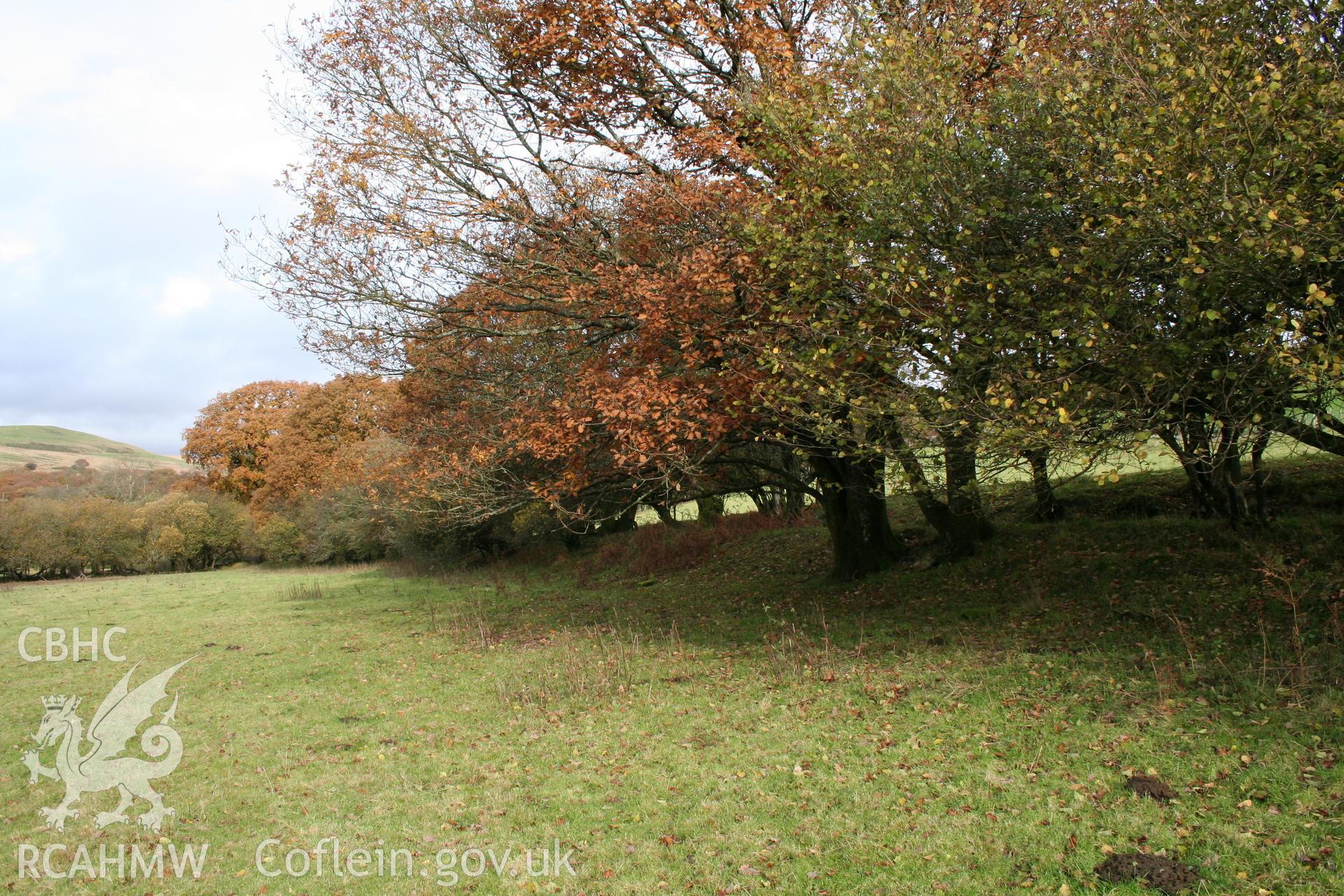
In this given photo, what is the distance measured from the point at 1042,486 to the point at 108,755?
12.9 meters

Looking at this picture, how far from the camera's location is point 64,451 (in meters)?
147

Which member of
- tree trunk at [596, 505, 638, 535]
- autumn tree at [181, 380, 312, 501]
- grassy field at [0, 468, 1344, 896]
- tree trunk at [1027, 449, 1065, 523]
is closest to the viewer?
grassy field at [0, 468, 1344, 896]

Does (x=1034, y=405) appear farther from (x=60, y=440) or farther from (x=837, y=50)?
(x=60, y=440)

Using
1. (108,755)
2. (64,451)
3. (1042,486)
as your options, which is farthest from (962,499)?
(64,451)

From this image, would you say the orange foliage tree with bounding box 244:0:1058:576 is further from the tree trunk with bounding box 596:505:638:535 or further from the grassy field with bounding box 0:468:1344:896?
the tree trunk with bounding box 596:505:638:535

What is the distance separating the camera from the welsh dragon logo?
26.7 feet

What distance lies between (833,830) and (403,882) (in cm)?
348

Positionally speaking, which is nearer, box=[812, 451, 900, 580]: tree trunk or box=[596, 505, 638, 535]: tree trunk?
box=[812, 451, 900, 580]: tree trunk

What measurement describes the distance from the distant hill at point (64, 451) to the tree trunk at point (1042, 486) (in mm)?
131329

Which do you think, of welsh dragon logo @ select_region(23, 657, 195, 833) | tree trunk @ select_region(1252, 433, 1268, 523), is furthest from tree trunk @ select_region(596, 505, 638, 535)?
tree trunk @ select_region(1252, 433, 1268, 523)

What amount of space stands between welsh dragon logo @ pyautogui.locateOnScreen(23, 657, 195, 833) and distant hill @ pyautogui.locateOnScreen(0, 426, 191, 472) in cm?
12517

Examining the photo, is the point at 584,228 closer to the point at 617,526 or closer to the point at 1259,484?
the point at 1259,484

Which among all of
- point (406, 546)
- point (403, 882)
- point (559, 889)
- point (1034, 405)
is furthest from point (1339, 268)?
point (406, 546)

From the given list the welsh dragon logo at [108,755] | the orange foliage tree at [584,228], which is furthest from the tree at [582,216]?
the welsh dragon logo at [108,755]
